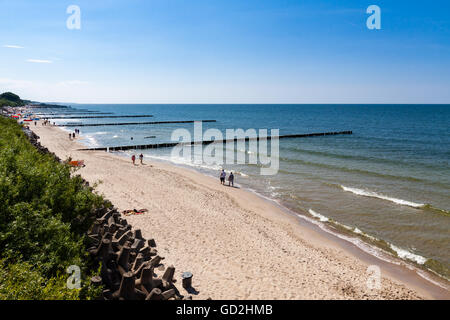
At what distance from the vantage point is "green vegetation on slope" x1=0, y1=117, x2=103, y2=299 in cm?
526

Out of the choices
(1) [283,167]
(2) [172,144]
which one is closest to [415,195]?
(1) [283,167]

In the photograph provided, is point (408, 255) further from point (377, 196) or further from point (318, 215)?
point (377, 196)

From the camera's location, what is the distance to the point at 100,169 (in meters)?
29.1

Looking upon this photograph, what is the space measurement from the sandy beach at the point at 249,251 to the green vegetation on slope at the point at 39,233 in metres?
3.93

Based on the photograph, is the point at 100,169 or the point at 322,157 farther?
the point at 322,157

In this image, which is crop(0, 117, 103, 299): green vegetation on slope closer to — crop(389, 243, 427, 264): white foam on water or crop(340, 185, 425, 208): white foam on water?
crop(389, 243, 427, 264): white foam on water

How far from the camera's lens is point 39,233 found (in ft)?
22.6

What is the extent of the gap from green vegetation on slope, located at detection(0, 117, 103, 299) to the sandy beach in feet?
12.9

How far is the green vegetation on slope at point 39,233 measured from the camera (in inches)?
207

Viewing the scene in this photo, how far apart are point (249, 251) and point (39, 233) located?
8.95 meters

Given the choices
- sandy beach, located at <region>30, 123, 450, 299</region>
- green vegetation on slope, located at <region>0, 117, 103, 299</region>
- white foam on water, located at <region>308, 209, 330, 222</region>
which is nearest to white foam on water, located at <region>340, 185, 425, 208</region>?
white foam on water, located at <region>308, 209, 330, 222</region>

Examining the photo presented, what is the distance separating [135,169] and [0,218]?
24203mm

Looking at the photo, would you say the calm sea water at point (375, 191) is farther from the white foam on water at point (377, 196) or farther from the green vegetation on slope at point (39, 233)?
the green vegetation on slope at point (39, 233)
